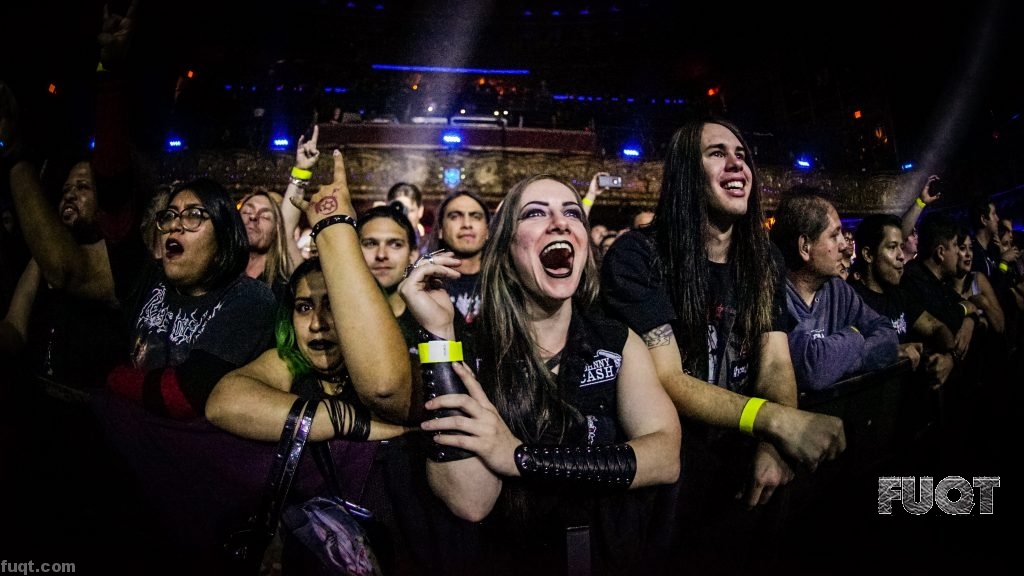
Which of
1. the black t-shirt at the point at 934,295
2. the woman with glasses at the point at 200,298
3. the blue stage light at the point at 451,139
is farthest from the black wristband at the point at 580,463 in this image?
the blue stage light at the point at 451,139

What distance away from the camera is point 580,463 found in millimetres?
1519

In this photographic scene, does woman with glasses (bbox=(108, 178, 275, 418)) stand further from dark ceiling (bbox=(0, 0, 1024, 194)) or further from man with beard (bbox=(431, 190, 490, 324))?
man with beard (bbox=(431, 190, 490, 324))

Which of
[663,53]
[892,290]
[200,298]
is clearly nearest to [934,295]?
[892,290]

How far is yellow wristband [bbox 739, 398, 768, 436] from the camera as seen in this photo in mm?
1847

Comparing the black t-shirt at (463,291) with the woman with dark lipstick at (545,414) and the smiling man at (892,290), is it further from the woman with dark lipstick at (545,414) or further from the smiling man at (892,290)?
the smiling man at (892,290)

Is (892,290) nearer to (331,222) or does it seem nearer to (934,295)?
(934,295)

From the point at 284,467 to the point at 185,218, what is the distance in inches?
45.1

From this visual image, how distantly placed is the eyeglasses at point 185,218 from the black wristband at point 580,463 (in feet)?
5.02

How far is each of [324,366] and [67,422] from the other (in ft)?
2.59

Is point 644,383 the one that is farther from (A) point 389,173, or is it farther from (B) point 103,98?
(A) point 389,173

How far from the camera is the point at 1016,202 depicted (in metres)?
3.58

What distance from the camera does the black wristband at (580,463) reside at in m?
1.49

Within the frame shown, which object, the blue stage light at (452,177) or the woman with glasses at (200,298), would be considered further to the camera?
the blue stage light at (452,177)

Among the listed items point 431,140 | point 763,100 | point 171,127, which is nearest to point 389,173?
point 431,140
